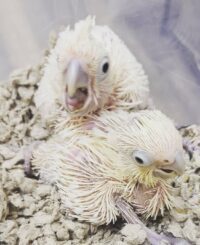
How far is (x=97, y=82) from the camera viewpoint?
2.81ft

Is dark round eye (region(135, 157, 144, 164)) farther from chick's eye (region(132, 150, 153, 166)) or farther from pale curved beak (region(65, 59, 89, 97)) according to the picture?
pale curved beak (region(65, 59, 89, 97))

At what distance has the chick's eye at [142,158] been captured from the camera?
31.9 inches

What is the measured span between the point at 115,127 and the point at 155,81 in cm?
39

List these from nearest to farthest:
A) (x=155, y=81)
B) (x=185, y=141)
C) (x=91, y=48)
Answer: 1. (x=91, y=48)
2. (x=185, y=141)
3. (x=155, y=81)

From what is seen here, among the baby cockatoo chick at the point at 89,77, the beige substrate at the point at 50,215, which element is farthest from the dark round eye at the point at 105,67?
the beige substrate at the point at 50,215

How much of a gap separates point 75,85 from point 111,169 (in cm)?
16

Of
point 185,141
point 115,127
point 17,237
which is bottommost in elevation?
point 17,237

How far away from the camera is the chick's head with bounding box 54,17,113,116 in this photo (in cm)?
82

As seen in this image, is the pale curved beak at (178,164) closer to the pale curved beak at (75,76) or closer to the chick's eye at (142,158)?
the chick's eye at (142,158)

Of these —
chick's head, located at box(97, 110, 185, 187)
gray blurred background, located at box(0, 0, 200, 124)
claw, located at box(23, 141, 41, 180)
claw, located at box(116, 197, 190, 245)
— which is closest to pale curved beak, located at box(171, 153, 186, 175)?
chick's head, located at box(97, 110, 185, 187)

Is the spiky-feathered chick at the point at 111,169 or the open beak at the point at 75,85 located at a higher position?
the open beak at the point at 75,85

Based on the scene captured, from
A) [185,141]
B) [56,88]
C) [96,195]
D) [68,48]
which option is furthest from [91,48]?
[185,141]

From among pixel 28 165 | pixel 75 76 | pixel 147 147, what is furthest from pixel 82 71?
pixel 28 165

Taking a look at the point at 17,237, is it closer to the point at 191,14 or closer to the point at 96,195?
the point at 96,195
